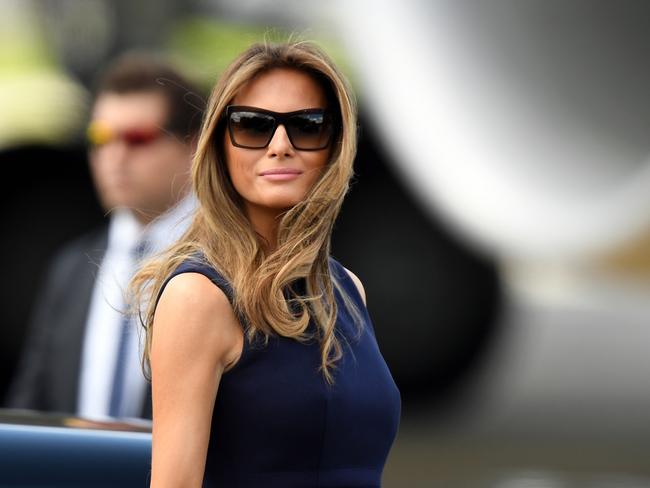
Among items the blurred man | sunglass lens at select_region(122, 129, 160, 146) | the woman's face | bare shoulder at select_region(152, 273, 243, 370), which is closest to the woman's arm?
bare shoulder at select_region(152, 273, 243, 370)

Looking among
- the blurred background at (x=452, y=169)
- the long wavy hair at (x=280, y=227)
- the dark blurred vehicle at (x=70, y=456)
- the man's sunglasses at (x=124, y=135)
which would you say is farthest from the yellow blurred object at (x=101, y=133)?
the long wavy hair at (x=280, y=227)

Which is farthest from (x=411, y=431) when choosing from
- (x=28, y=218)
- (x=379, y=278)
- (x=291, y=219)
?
(x=291, y=219)

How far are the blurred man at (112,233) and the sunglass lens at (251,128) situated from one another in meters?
1.45

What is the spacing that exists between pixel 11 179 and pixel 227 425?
338cm

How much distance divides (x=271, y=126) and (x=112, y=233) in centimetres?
174

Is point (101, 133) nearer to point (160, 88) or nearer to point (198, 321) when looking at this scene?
point (160, 88)

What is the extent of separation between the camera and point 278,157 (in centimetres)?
161

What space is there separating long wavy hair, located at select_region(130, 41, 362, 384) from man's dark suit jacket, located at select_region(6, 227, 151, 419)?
1545mm

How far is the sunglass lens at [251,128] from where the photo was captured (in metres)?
1.60

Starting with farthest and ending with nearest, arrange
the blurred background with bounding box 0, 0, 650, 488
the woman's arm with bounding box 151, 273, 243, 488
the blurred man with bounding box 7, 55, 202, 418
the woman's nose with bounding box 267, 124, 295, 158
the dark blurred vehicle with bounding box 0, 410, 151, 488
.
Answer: the blurred background with bounding box 0, 0, 650, 488, the blurred man with bounding box 7, 55, 202, 418, the dark blurred vehicle with bounding box 0, 410, 151, 488, the woman's nose with bounding box 267, 124, 295, 158, the woman's arm with bounding box 151, 273, 243, 488

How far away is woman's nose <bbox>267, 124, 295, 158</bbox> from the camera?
5.25ft

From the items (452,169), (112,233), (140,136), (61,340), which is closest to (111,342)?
(61,340)

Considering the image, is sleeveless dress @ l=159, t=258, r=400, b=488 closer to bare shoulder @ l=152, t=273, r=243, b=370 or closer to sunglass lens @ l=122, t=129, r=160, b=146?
bare shoulder @ l=152, t=273, r=243, b=370

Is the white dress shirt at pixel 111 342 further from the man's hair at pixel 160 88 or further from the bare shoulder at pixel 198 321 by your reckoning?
the bare shoulder at pixel 198 321
